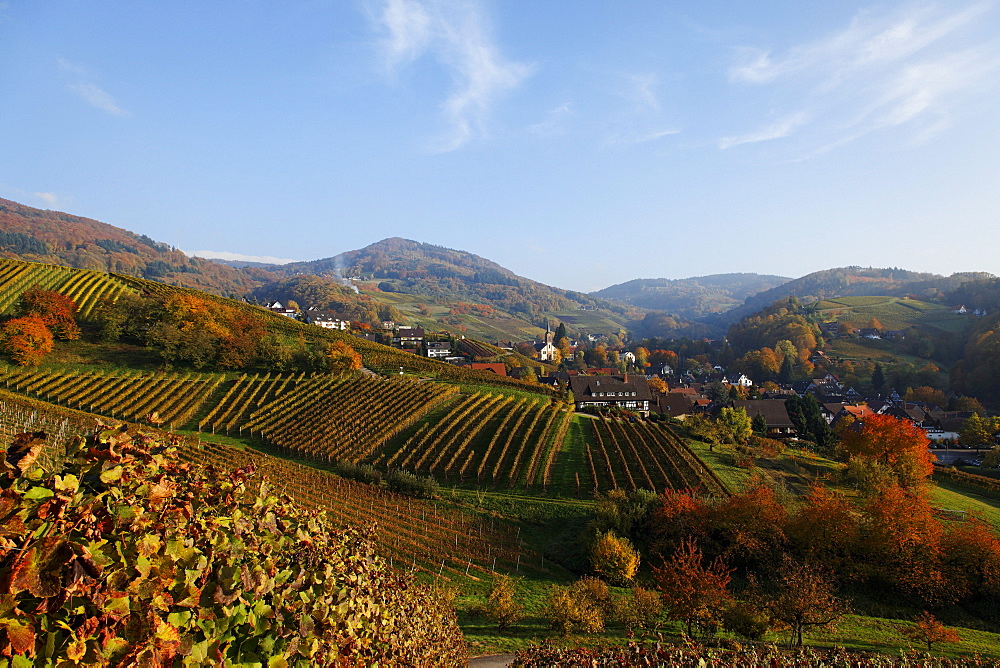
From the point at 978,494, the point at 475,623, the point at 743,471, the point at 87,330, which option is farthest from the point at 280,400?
the point at 978,494

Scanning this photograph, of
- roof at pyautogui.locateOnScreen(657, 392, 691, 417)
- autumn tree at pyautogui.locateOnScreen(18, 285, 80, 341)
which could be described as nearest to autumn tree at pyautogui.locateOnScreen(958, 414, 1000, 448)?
roof at pyautogui.locateOnScreen(657, 392, 691, 417)

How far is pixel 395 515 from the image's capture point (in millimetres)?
28500

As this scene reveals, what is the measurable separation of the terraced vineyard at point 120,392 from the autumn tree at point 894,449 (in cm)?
5490

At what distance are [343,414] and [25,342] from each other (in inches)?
1173

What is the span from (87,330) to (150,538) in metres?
68.4

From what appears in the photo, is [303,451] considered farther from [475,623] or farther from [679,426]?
[679,426]

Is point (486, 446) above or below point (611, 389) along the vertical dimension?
above

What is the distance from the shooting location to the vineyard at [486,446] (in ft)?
118

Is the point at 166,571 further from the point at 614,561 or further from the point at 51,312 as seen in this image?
the point at 51,312

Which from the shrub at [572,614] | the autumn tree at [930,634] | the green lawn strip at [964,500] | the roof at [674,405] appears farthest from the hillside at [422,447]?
the roof at [674,405]

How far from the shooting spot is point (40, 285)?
66.6 meters

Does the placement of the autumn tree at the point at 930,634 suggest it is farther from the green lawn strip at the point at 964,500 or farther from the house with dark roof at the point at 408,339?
the house with dark roof at the point at 408,339

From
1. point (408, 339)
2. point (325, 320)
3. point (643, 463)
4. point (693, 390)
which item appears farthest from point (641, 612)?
point (325, 320)

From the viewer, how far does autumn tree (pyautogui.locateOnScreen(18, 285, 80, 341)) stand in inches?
→ 2112
